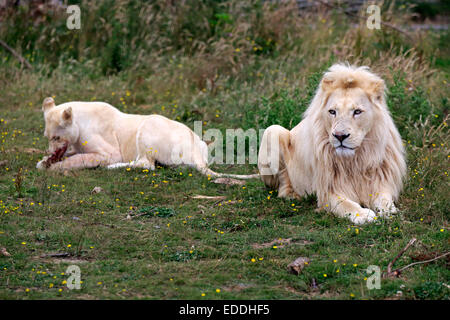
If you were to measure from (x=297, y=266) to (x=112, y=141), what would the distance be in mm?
4434

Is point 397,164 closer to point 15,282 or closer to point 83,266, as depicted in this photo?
point 83,266

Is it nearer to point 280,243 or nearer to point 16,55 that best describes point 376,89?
point 280,243

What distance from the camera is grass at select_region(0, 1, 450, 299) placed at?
504 centimetres

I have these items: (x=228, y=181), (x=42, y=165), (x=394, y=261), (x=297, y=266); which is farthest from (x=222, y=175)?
(x=394, y=261)

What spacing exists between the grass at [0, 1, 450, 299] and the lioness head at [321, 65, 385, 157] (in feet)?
2.64

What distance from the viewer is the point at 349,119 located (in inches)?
248

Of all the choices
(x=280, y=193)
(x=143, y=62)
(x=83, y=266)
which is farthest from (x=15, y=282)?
(x=143, y=62)

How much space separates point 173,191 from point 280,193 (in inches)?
50.5

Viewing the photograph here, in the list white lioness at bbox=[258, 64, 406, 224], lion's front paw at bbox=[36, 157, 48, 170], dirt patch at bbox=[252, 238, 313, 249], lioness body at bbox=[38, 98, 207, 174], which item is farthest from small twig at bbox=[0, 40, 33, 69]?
dirt patch at bbox=[252, 238, 313, 249]

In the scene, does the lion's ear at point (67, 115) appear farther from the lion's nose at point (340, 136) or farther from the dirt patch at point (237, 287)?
the dirt patch at point (237, 287)

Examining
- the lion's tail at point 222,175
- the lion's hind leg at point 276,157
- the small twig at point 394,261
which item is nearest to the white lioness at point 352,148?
the lion's hind leg at point 276,157

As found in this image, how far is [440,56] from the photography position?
527 inches

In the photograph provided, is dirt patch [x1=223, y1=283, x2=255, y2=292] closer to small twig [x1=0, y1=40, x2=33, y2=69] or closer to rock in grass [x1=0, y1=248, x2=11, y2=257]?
rock in grass [x1=0, y1=248, x2=11, y2=257]

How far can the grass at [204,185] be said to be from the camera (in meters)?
5.04
